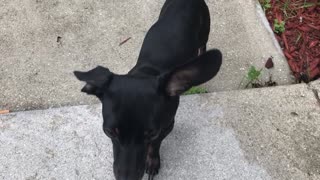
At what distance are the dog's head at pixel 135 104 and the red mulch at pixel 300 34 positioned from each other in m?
1.89

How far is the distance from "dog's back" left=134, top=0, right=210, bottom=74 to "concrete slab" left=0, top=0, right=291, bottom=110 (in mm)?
683

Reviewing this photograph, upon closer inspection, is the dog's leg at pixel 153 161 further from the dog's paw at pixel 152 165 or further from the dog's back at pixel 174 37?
the dog's back at pixel 174 37

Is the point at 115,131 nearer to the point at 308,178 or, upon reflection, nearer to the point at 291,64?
the point at 308,178

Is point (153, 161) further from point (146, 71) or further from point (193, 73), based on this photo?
point (193, 73)

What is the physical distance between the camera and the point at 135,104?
2953 millimetres

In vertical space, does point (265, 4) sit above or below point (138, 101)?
below

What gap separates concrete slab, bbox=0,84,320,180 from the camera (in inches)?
150

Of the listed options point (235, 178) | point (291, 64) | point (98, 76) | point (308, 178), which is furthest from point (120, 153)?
point (291, 64)

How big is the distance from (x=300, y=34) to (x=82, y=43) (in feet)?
6.62

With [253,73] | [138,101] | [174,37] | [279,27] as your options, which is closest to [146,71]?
[174,37]

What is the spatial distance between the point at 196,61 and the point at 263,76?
1.92 m

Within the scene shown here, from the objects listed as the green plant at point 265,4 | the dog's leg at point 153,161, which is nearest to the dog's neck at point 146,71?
the dog's leg at point 153,161

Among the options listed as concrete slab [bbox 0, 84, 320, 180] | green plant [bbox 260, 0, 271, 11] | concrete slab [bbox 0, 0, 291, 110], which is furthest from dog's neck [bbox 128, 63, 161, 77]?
green plant [bbox 260, 0, 271, 11]

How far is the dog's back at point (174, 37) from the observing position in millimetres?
3760
